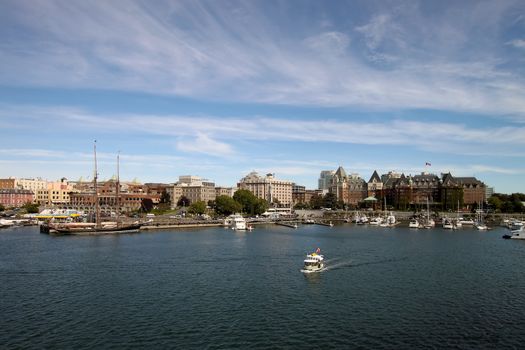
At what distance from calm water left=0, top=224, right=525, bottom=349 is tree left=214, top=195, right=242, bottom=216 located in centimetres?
10850

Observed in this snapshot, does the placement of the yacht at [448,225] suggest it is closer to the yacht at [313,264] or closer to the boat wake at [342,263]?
the boat wake at [342,263]

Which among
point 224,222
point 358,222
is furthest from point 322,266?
point 358,222

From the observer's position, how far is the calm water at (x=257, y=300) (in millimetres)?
33406

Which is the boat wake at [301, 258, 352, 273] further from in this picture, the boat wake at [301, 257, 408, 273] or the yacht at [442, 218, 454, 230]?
the yacht at [442, 218, 454, 230]

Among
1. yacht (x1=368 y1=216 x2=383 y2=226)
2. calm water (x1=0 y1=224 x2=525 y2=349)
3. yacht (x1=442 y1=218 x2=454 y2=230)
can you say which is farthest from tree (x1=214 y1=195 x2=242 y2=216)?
calm water (x1=0 y1=224 x2=525 y2=349)

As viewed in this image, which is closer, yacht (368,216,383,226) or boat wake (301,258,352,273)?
boat wake (301,258,352,273)

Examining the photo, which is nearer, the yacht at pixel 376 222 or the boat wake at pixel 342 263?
the boat wake at pixel 342 263

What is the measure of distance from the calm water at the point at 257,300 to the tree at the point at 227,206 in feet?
356

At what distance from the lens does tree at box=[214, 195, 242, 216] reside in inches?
7274

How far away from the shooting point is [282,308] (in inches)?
1615

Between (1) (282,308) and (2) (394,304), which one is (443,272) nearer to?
(2) (394,304)

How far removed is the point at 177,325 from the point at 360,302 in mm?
16901

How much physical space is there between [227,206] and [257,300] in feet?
464

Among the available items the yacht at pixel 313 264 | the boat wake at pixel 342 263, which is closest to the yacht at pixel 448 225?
the boat wake at pixel 342 263
